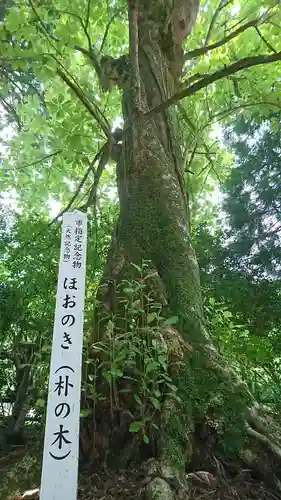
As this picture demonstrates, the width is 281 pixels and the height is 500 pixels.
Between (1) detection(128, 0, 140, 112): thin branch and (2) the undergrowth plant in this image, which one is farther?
(1) detection(128, 0, 140, 112): thin branch

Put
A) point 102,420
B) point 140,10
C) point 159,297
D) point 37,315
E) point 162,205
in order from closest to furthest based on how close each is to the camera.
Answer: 1. point 102,420
2. point 159,297
3. point 162,205
4. point 37,315
5. point 140,10

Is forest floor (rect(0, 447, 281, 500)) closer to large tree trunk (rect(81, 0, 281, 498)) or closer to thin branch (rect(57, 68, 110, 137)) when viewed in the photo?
large tree trunk (rect(81, 0, 281, 498))

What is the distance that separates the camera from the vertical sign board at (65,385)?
1383 millimetres

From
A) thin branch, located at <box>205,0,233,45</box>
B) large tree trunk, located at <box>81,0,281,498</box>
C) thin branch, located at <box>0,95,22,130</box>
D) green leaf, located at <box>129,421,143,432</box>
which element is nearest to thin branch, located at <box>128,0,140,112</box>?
large tree trunk, located at <box>81,0,281,498</box>

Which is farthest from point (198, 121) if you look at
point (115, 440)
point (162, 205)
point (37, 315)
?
point (115, 440)

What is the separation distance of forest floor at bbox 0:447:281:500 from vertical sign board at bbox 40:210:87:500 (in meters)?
0.26

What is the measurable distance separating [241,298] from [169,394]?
7.36 feet

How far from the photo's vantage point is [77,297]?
1747 mm

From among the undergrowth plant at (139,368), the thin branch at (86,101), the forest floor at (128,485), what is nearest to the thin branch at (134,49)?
the thin branch at (86,101)

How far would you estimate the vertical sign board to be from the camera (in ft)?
4.54

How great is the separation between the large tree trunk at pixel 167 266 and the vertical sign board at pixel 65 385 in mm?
279

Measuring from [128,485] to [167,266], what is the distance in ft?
3.75

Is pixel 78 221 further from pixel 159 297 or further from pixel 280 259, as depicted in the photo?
pixel 280 259

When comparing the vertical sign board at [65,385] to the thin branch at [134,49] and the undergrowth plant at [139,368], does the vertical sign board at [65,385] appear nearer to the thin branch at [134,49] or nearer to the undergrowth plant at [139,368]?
the undergrowth plant at [139,368]
